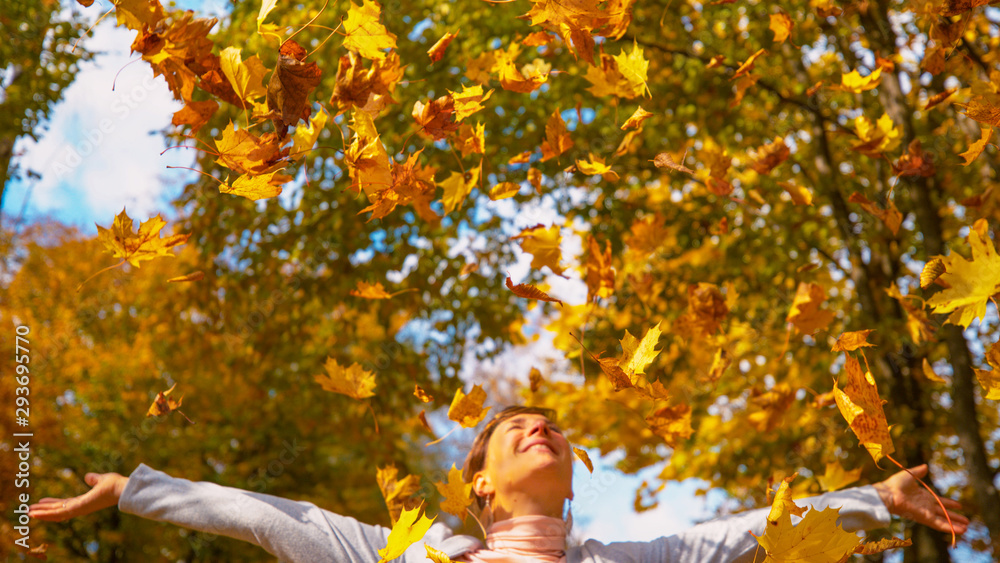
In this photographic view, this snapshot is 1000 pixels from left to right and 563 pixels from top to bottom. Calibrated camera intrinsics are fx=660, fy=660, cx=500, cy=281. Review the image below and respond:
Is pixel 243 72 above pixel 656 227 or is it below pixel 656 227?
below

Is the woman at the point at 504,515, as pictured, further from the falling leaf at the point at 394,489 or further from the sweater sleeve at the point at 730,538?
the falling leaf at the point at 394,489

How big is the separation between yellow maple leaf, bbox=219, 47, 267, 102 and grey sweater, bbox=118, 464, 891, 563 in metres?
1.18

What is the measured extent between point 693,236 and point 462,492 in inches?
108

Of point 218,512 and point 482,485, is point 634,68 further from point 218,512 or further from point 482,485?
point 218,512

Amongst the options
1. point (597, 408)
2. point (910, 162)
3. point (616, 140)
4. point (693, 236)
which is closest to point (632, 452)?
point (597, 408)

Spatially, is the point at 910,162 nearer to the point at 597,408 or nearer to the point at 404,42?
the point at 404,42

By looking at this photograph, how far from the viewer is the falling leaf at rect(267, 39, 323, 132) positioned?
1.56m

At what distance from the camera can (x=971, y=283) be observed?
1.64 m

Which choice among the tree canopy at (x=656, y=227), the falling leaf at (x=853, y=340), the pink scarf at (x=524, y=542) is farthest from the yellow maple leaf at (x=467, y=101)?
the pink scarf at (x=524, y=542)

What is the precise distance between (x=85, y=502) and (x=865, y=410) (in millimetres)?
2196

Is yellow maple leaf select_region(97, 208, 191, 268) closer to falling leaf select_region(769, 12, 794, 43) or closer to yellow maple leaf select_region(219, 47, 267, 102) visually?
yellow maple leaf select_region(219, 47, 267, 102)

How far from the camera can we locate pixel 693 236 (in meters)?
4.30

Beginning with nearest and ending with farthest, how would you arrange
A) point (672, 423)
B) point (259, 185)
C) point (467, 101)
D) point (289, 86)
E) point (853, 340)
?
point (289, 86)
point (259, 185)
point (853, 340)
point (467, 101)
point (672, 423)

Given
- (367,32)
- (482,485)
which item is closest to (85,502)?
(482,485)
